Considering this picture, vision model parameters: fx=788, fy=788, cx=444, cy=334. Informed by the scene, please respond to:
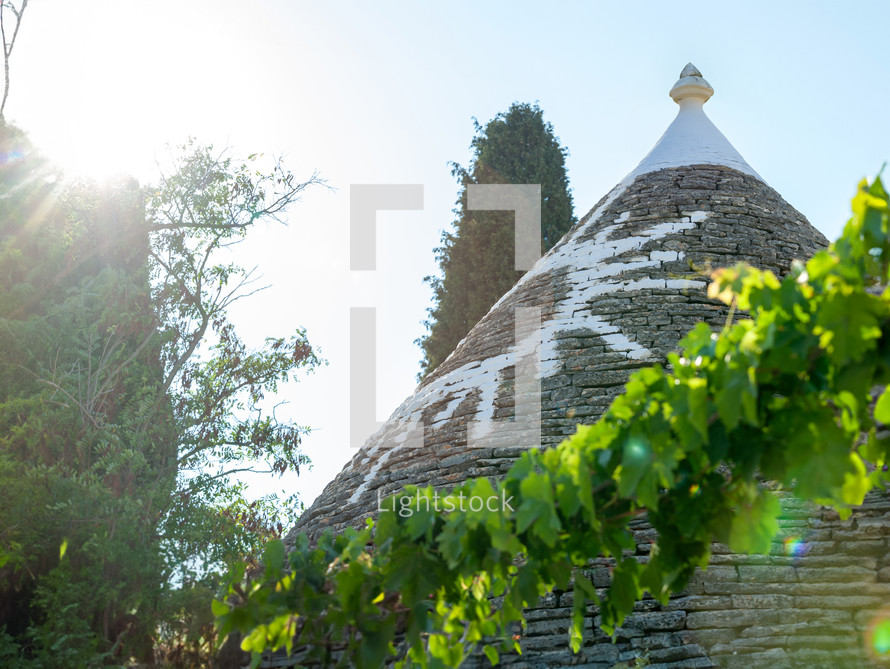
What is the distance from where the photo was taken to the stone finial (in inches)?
341

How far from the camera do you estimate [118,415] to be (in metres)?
10.6

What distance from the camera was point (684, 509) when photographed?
2.30 m

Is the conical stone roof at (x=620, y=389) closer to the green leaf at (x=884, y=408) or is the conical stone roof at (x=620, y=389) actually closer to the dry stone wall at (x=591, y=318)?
the dry stone wall at (x=591, y=318)

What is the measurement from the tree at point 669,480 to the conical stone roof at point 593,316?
2993 millimetres

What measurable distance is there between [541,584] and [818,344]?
1.31 metres

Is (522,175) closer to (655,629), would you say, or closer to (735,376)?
(655,629)

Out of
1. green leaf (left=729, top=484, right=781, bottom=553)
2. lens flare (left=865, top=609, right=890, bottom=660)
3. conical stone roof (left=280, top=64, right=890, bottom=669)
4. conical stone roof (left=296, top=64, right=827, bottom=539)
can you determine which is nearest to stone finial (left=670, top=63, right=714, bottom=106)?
conical stone roof (left=280, top=64, right=890, bottom=669)

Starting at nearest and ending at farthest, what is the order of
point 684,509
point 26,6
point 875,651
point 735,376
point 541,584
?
point 735,376 < point 684,509 < point 541,584 < point 875,651 < point 26,6

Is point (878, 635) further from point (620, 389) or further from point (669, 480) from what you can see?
point (669, 480)

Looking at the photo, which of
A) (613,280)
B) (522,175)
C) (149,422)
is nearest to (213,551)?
(149,422)

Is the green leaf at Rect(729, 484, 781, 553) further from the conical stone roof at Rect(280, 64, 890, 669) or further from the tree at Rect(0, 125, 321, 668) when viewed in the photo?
the tree at Rect(0, 125, 321, 668)

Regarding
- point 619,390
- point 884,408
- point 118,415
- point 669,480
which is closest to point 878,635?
point 619,390

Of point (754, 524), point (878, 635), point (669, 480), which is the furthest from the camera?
point (878, 635)

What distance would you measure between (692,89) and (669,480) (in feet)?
25.1
